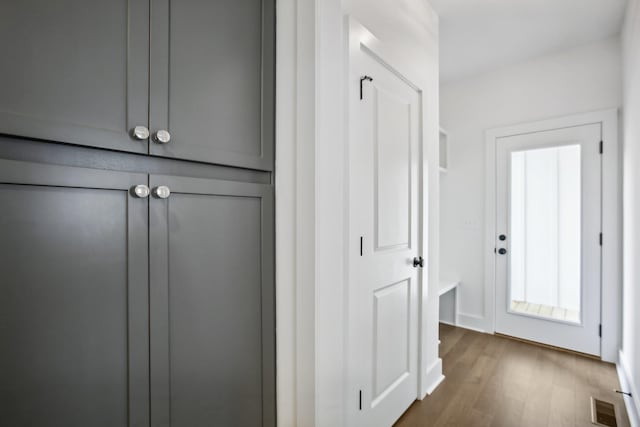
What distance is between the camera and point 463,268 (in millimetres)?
3258

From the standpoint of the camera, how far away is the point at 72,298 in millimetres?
664

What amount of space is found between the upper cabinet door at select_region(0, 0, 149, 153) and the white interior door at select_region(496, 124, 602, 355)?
10.5ft

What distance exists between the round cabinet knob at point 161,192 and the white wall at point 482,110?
10.3ft

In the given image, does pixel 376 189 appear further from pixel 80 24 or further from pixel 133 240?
pixel 80 24

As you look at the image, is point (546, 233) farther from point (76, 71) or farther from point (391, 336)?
point (76, 71)

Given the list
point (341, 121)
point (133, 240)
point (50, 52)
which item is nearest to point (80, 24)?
point (50, 52)

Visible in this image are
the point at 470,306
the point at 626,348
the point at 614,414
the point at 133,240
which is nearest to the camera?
the point at 133,240

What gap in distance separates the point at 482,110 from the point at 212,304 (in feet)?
10.8

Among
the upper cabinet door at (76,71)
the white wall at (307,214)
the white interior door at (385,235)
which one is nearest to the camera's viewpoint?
the upper cabinet door at (76,71)

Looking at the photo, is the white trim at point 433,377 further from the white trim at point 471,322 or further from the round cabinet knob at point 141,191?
the round cabinet knob at point 141,191

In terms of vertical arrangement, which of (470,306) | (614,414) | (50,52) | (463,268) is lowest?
(614,414)

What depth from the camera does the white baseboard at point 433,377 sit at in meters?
2.07

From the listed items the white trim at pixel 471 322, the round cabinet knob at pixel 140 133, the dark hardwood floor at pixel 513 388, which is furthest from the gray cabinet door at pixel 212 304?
the white trim at pixel 471 322

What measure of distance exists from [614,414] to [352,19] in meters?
2.68
